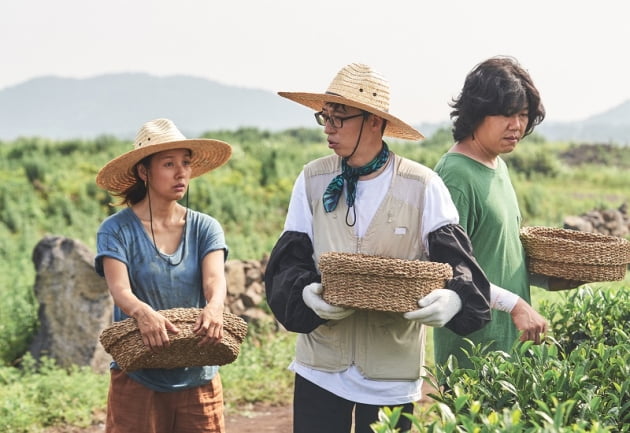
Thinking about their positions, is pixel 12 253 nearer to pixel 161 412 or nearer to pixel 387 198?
pixel 161 412

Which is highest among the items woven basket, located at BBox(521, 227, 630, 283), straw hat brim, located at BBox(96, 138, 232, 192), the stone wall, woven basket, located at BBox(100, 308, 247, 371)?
straw hat brim, located at BBox(96, 138, 232, 192)

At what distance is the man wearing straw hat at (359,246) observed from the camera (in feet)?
9.02

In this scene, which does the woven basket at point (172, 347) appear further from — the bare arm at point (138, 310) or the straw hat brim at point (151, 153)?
the straw hat brim at point (151, 153)

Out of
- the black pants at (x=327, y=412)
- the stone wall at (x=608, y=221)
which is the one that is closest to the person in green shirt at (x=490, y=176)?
the black pants at (x=327, y=412)

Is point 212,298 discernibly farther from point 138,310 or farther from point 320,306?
point 320,306

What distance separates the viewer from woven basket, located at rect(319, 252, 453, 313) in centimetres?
246

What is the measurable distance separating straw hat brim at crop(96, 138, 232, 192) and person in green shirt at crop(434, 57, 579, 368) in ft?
2.84

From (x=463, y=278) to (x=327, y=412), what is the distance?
0.63 metres

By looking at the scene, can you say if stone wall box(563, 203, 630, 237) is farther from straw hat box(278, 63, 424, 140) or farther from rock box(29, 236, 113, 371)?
straw hat box(278, 63, 424, 140)

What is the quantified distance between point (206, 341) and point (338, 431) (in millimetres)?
534

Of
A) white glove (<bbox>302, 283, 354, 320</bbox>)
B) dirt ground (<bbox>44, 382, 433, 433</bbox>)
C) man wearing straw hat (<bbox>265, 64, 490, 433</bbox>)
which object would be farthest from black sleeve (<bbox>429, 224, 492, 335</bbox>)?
dirt ground (<bbox>44, 382, 433, 433</bbox>)

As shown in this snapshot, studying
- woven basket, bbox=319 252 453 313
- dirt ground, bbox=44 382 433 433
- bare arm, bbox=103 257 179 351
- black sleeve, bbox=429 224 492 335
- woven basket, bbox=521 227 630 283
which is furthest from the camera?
dirt ground, bbox=44 382 433 433

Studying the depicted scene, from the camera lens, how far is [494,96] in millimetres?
3137

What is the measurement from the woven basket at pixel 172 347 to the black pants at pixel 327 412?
0.33 meters
